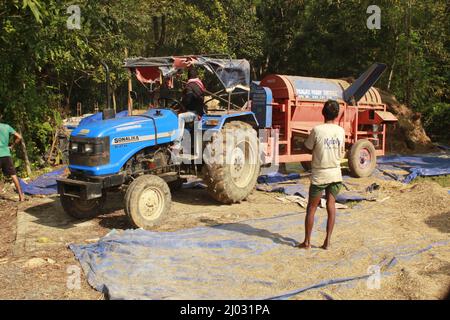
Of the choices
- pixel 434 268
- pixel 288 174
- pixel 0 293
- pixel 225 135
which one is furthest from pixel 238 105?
pixel 0 293

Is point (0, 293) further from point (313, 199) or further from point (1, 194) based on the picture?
point (1, 194)

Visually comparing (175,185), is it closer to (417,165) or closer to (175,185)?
(175,185)

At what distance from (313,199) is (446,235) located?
1993mm

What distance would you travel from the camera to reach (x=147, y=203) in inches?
243

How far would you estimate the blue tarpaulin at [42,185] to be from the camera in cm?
870

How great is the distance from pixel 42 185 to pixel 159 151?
3564 millimetres

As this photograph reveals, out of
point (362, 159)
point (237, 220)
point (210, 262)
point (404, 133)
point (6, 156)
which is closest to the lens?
point (210, 262)

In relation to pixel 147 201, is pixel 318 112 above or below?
above

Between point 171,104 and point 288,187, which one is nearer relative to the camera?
point 171,104

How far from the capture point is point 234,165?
750 centimetres

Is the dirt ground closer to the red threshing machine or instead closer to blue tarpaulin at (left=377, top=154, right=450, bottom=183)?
the red threshing machine

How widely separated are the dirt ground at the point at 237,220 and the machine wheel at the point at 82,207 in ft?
0.40

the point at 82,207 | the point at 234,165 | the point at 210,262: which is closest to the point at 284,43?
the point at 234,165

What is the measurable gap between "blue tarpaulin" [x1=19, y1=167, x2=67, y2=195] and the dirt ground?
0.33m
